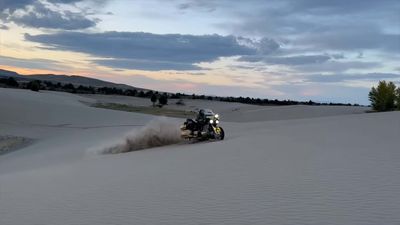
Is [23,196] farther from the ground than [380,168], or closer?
closer

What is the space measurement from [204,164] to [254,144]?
354cm

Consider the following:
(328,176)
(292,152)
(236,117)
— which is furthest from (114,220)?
(236,117)

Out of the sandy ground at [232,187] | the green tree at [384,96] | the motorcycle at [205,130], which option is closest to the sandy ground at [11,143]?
the motorcycle at [205,130]

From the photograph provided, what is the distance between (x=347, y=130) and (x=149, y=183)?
355 inches

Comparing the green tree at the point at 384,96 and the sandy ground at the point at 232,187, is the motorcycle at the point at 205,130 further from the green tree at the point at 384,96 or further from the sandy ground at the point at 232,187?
the green tree at the point at 384,96

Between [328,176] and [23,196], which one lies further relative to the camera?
[23,196]

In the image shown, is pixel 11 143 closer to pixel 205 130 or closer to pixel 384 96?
pixel 205 130

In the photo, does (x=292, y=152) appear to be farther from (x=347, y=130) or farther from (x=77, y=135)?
(x=77, y=135)

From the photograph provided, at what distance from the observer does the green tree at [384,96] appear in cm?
3334

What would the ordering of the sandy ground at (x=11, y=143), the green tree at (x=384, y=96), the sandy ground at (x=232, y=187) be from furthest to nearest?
the green tree at (x=384, y=96) → the sandy ground at (x=11, y=143) → the sandy ground at (x=232, y=187)

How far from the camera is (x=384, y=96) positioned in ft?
110

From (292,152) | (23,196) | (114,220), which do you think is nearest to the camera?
(114,220)

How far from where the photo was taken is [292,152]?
11.6 meters

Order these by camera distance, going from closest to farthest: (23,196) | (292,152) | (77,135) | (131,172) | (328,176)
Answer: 1. (328,176)
2. (23,196)
3. (131,172)
4. (292,152)
5. (77,135)
